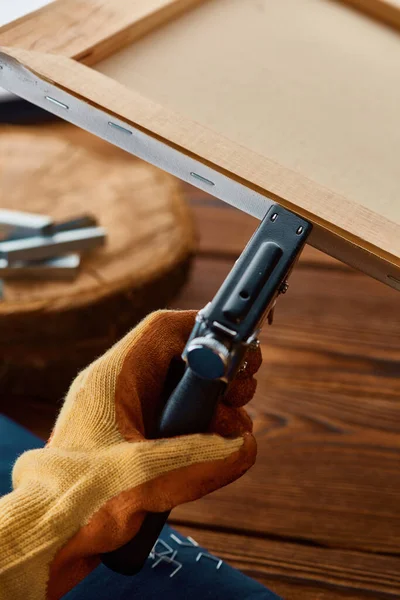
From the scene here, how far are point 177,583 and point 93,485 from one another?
0.57ft

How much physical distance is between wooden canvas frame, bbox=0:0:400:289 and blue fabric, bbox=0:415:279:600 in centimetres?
29

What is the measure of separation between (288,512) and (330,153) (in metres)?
0.54

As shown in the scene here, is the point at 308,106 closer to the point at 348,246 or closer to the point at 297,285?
the point at 348,246

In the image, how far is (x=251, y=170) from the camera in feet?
1.58

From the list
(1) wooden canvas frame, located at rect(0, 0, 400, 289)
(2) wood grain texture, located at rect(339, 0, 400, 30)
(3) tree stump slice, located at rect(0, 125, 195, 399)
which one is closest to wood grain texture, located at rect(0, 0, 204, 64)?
(1) wooden canvas frame, located at rect(0, 0, 400, 289)

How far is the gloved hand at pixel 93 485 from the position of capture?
483mm

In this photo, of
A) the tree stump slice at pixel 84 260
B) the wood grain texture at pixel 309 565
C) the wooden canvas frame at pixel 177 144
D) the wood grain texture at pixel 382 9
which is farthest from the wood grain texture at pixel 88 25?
the wood grain texture at pixel 309 565

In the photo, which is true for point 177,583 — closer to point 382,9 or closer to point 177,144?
point 177,144

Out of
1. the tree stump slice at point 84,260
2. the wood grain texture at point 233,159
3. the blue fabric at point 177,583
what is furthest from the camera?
the tree stump slice at point 84,260

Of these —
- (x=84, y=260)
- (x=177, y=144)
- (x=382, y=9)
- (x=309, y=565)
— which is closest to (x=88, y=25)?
(x=177, y=144)

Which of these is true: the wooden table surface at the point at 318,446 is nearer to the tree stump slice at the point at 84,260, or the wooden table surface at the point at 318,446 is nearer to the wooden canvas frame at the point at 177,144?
the tree stump slice at the point at 84,260

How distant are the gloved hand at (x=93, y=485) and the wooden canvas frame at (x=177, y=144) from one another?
160 mm

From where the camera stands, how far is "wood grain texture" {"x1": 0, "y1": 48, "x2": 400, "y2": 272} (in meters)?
0.47

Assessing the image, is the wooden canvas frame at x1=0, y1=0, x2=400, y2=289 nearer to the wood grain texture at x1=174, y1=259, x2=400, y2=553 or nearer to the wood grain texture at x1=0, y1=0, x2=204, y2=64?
the wood grain texture at x1=0, y1=0, x2=204, y2=64
